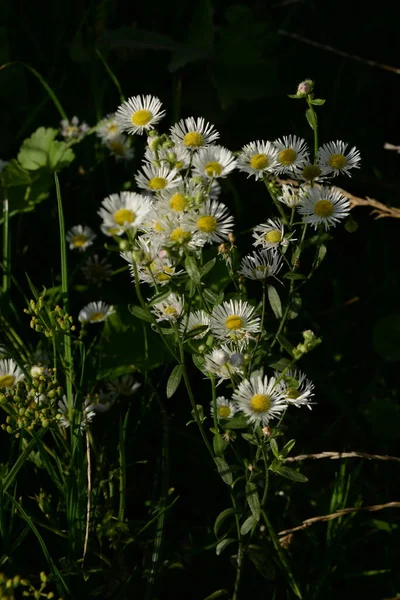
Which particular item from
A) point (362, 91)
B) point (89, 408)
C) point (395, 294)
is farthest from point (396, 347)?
point (362, 91)

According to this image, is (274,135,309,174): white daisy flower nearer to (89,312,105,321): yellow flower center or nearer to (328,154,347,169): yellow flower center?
(328,154,347,169): yellow flower center

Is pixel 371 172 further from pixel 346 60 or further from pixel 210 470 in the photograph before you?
pixel 210 470

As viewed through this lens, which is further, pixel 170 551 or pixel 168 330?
pixel 170 551

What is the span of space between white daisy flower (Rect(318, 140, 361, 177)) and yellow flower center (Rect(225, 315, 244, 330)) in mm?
277

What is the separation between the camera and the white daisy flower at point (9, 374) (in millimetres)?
1407

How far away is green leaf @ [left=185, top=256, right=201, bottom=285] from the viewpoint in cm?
108

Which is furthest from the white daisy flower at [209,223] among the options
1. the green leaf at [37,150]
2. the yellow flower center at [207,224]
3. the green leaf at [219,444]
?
the green leaf at [37,150]

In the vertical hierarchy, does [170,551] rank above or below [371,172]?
below

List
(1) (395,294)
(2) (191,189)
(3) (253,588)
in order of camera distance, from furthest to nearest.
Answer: (1) (395,294)
(3) (253,588)
(2) (191,189)

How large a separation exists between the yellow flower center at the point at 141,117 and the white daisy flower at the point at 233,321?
319 millimetres

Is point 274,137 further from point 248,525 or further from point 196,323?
point 248,525

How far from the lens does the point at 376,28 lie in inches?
98.3

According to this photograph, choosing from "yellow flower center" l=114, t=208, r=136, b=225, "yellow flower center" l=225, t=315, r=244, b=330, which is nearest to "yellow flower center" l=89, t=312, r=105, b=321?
"yellow flower center" l=225, t=315, r=244, b=330

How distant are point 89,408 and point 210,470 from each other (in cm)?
34
